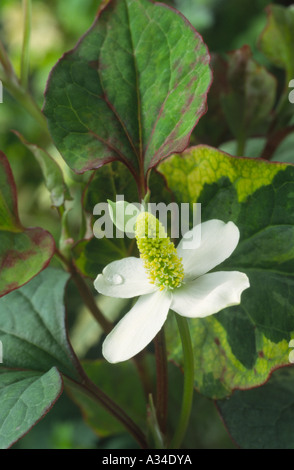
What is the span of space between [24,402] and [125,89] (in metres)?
0.21

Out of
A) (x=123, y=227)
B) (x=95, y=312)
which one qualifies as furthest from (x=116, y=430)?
(x=123, y=227)

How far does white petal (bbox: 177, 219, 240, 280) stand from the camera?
310mm

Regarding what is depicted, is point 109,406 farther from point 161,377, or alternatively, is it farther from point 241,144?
point 241,144

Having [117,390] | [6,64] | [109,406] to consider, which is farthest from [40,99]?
[109,406]

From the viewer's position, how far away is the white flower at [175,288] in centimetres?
29

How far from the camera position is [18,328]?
394 mm

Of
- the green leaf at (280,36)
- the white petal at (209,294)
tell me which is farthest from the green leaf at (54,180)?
the green leaf at (280,36)

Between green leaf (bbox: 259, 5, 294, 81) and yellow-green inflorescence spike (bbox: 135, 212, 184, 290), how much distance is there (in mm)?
266

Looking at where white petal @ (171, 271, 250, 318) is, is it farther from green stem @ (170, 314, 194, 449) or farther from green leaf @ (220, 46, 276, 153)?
green leaf @ (220, 46, 276, 153)

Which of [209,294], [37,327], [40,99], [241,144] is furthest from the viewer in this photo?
[40,99]

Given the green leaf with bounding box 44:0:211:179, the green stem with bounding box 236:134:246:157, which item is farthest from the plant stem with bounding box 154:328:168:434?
the green stem with bounding box 236:134:246:157

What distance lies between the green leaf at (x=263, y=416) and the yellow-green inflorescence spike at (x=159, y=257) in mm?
135

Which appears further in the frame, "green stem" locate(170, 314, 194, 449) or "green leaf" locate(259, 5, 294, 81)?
"green leaf" locate(259, 5, 294, 81)

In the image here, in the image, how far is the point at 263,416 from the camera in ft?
1.32
